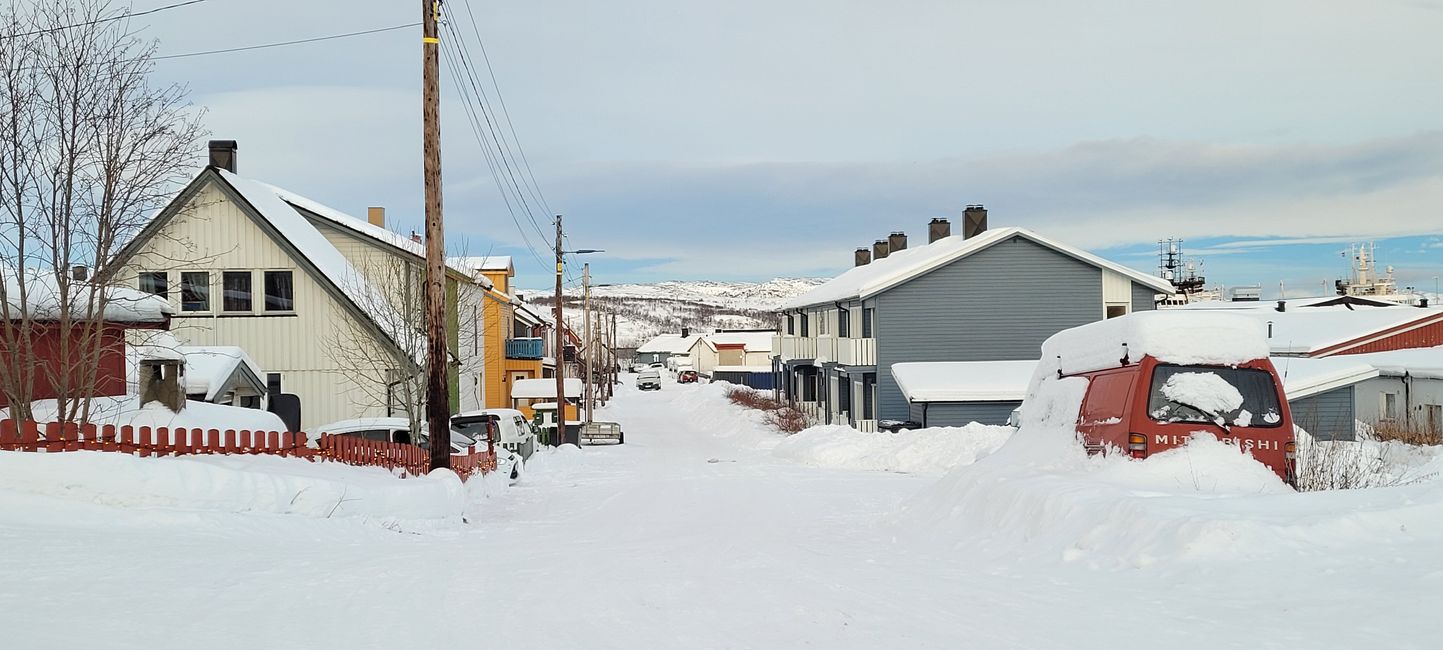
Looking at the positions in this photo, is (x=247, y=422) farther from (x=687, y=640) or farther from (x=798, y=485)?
(x=687, y=640)

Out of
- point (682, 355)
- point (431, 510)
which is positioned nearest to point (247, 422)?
point (431, 510)

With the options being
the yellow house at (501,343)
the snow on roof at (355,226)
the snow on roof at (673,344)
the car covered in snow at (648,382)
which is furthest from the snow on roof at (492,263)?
the snow on roof at (673,344)

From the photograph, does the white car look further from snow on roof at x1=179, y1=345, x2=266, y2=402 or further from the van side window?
the van side window

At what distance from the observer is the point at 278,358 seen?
Answer: 29.2m

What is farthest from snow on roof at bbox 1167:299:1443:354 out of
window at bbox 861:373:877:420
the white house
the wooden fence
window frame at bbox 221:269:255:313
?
the wooden fence

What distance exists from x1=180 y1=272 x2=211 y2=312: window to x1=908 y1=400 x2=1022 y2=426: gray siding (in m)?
22.1

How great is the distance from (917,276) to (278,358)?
2229cm

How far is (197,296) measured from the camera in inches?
1161

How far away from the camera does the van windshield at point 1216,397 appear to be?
36.5 ft

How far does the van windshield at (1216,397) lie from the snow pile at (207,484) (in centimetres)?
886

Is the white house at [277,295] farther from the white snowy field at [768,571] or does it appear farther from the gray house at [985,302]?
the gray house at [985,302]

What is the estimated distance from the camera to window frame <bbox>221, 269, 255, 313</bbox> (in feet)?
95.0

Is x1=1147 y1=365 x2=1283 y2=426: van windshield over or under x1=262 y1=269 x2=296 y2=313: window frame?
under

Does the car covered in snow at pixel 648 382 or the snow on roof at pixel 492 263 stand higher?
the snow on roof at pixel 492 263
